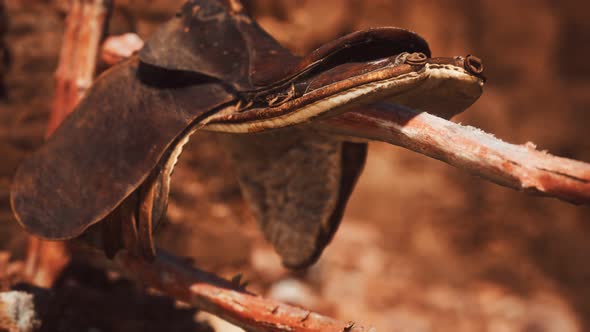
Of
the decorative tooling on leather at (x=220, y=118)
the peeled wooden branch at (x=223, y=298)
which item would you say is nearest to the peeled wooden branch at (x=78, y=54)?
the decorative tooling on leather at (x=220, y=118)

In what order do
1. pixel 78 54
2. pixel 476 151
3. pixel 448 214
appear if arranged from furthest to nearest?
pixel 448 214 → pixel 78 54 → pixel 476 151

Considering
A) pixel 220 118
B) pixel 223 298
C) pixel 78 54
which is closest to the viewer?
pixel 220 118

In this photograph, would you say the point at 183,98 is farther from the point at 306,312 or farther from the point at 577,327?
the point at 577,327

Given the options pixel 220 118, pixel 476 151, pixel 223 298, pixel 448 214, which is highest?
pixel 448 214

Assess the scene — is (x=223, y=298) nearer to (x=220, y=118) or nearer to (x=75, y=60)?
(x=220, y=118)

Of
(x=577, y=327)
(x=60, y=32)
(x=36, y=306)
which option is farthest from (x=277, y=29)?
(x=577, y=327)

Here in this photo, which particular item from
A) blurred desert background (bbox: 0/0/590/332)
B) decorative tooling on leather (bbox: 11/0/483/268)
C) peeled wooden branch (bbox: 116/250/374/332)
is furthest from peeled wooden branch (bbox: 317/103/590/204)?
blurred desert background (bbox: 0/0/590/332)

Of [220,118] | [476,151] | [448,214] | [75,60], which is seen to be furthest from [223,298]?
[448,214]
